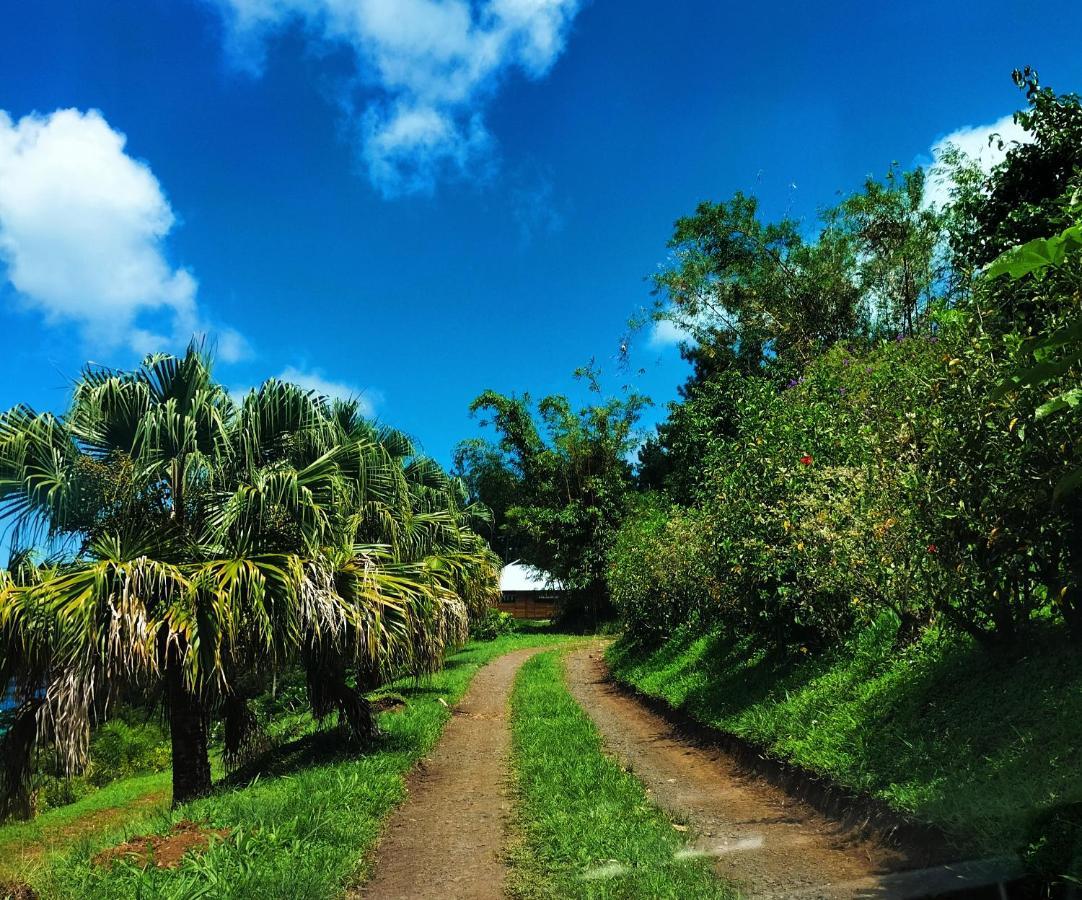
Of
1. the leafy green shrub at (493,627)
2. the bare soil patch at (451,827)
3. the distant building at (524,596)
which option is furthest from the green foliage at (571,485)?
the bare soil patch at (451,827)

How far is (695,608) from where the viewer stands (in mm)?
14484

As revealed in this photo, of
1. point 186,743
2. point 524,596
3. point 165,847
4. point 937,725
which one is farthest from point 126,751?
point 524,596

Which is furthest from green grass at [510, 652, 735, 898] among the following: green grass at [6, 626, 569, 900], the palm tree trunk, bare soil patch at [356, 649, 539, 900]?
the palm tree trunk

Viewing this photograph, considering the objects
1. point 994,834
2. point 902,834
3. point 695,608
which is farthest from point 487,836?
point 695,608

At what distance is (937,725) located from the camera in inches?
220

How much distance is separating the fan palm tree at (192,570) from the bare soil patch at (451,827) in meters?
1.25

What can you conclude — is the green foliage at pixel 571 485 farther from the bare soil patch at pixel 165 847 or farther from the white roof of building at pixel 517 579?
the bare soil patch at pixel 165 847

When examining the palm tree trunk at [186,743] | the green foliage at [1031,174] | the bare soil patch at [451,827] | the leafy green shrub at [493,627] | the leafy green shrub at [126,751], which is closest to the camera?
the bare soil patch at [451,827]

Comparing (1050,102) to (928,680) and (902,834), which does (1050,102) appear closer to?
(928,680)

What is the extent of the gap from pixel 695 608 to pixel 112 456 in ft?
34.2

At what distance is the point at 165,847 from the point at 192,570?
9.38 ft

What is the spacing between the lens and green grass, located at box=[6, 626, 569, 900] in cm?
439

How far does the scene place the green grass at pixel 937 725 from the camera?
166 inches

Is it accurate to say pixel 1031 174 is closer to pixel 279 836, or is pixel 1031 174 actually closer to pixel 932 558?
pixel 932 558
